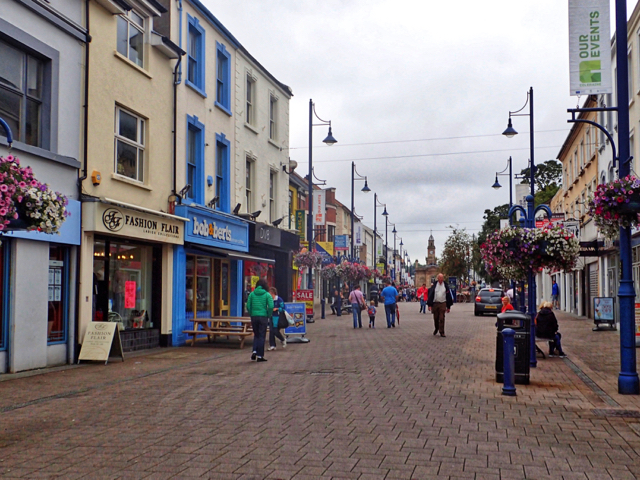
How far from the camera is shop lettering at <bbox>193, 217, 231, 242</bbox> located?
18.5m

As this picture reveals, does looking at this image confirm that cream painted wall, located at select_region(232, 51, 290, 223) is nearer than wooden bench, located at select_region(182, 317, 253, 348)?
No

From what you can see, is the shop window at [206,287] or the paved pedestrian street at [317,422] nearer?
the paved pedestrian street at [317,422]

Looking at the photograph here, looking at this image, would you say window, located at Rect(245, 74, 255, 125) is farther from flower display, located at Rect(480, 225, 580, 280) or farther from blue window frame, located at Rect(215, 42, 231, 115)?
flower display, located at Rect(480, 225, 580, 280)

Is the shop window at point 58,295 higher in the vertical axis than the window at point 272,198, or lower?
lower

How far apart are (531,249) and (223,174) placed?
11.5m

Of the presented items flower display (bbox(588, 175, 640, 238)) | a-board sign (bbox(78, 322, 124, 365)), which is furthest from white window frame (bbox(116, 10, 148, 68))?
flower display (bbox(588, 175, 640, 238))

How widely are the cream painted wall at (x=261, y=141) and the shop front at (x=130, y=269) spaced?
534 cm

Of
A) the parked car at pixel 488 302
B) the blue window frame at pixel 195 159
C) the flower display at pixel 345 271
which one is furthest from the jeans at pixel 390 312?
the parked car at pixel 488 302

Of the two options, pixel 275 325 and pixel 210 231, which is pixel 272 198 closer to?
pixel 210 231

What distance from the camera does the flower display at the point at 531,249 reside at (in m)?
12.7

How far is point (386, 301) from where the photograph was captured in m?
26.0

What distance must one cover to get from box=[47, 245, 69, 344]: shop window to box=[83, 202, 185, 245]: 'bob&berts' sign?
2.71 ft

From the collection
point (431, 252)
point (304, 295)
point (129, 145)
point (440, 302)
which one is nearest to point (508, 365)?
point (129, 145)

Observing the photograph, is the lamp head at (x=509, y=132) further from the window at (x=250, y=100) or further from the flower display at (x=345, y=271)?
the flower display at (x=345, y=271)
